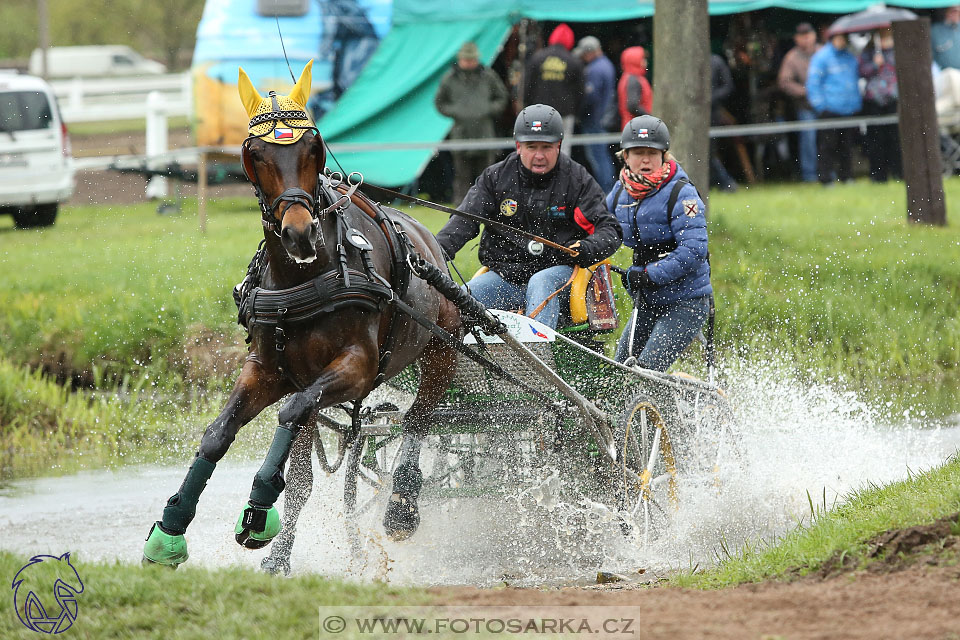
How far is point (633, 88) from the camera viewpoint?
14367 mm

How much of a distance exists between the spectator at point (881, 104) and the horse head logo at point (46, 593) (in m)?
13.2

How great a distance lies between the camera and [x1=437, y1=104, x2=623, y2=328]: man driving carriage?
646 centimetres

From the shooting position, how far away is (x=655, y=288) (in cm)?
688

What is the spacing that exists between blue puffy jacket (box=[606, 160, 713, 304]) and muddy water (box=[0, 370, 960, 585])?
950 millimetres

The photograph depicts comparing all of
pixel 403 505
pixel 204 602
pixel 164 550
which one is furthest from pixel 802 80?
pixel 204 602

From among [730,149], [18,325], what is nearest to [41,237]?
[18,325]

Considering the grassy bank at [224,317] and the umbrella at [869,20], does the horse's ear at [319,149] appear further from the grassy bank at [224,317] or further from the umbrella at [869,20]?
the umbrella at [869,20]

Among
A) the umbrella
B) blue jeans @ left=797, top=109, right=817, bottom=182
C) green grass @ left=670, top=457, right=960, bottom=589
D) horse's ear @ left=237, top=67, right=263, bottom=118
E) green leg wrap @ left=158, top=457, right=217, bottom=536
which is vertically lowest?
green grass @ left=670, top=457, right=960, bottom=589

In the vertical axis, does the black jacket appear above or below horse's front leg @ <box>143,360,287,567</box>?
above

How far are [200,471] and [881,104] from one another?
1309 centimetres

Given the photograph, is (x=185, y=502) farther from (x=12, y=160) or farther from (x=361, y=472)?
(x=12, y=160)

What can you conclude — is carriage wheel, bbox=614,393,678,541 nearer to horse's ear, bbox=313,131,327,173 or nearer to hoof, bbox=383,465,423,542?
hoof, bbox=383,465,423,542

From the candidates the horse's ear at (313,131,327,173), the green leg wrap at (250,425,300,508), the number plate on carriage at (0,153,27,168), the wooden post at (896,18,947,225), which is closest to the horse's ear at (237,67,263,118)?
the horse's ear at (313,131,327,173)

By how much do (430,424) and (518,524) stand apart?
756 mm
